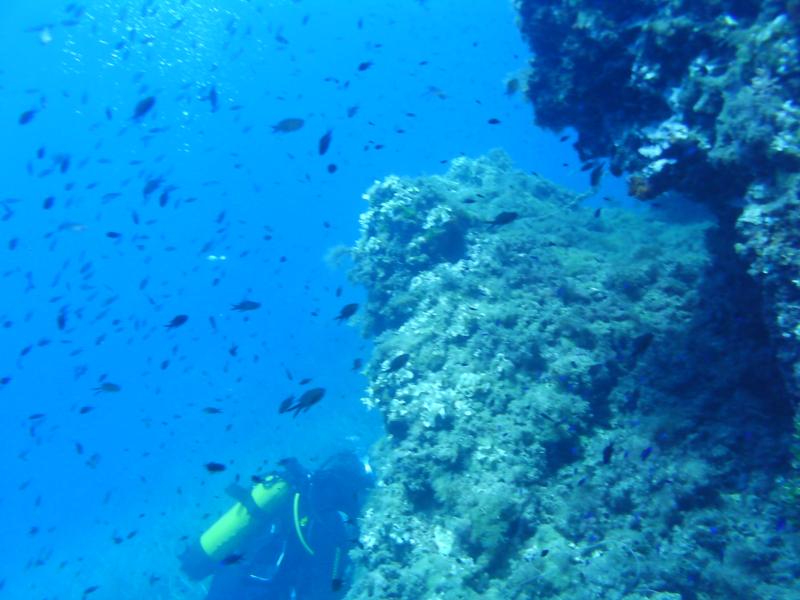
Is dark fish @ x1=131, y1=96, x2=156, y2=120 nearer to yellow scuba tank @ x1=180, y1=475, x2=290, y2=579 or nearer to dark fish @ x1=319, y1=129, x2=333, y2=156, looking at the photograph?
dark fish @ x1=319, y1=129, x2=333, y2=156

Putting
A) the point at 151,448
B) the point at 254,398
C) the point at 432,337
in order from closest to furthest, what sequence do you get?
1. the point at 432,337
2. the point at 254,398
3. the point at 151,448

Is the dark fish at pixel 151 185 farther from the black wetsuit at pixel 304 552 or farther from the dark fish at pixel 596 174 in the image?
the dark fish at pixel 596 174

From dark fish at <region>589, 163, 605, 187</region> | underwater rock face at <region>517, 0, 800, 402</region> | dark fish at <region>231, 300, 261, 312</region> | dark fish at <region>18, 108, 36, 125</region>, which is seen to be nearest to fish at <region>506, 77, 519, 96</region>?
underwater rock face at <region>517, 0, 800, 402</region>

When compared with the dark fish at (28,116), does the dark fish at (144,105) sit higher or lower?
higher

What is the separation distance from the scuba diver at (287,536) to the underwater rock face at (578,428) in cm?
178

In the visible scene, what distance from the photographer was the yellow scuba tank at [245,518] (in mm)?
12864

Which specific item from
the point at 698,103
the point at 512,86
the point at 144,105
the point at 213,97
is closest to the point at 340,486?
the point at 144,105

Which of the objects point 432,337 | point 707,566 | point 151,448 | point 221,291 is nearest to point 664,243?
point 432,337

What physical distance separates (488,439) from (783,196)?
4.92m

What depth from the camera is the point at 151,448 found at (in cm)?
4700

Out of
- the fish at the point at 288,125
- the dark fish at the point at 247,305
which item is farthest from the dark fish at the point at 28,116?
the dark fish at the point at 247,305

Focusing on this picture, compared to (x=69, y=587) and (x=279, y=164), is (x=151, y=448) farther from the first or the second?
(x=279, y=164)

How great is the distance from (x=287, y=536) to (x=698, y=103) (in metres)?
13.1

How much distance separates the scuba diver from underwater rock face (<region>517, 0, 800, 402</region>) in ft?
34.5
